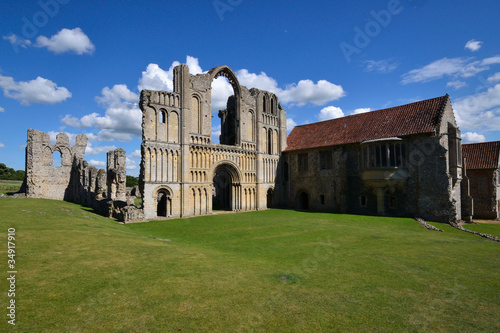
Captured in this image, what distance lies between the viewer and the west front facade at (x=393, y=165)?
80.7 ft

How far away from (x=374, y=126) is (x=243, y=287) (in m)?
27.7

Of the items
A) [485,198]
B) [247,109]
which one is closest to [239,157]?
[247,109]

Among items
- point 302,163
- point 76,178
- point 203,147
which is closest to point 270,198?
point 302,163

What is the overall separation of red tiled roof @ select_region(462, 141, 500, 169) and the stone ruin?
3475 centimetres

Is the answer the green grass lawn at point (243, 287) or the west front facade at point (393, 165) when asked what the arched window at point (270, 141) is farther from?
the green grass lawn at point (243, 287)

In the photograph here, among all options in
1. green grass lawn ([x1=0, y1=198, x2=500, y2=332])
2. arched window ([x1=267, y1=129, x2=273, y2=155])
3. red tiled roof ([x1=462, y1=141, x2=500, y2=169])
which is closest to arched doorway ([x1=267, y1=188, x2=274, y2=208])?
arched window ([x1=267, y1=129, x2=273, y2=155])

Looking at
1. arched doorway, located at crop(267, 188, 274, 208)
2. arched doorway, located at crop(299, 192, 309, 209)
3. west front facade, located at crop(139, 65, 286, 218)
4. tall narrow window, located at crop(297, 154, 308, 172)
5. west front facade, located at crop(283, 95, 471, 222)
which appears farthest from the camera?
arched doorway, located at crop(267, 188, 274, 208)

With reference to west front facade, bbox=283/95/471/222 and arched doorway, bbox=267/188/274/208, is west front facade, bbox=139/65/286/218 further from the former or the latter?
west front facade, bbox=283/95/471/222

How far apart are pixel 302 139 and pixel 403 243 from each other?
81.1 ft

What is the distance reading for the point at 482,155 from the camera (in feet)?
98.8

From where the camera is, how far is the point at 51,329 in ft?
15.6

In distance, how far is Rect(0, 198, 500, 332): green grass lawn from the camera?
541cm

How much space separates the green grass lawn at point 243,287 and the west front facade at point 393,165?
1305 centimetres

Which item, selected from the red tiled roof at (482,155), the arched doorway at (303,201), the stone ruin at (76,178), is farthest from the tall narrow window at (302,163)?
the stone ruin at (76,178)
